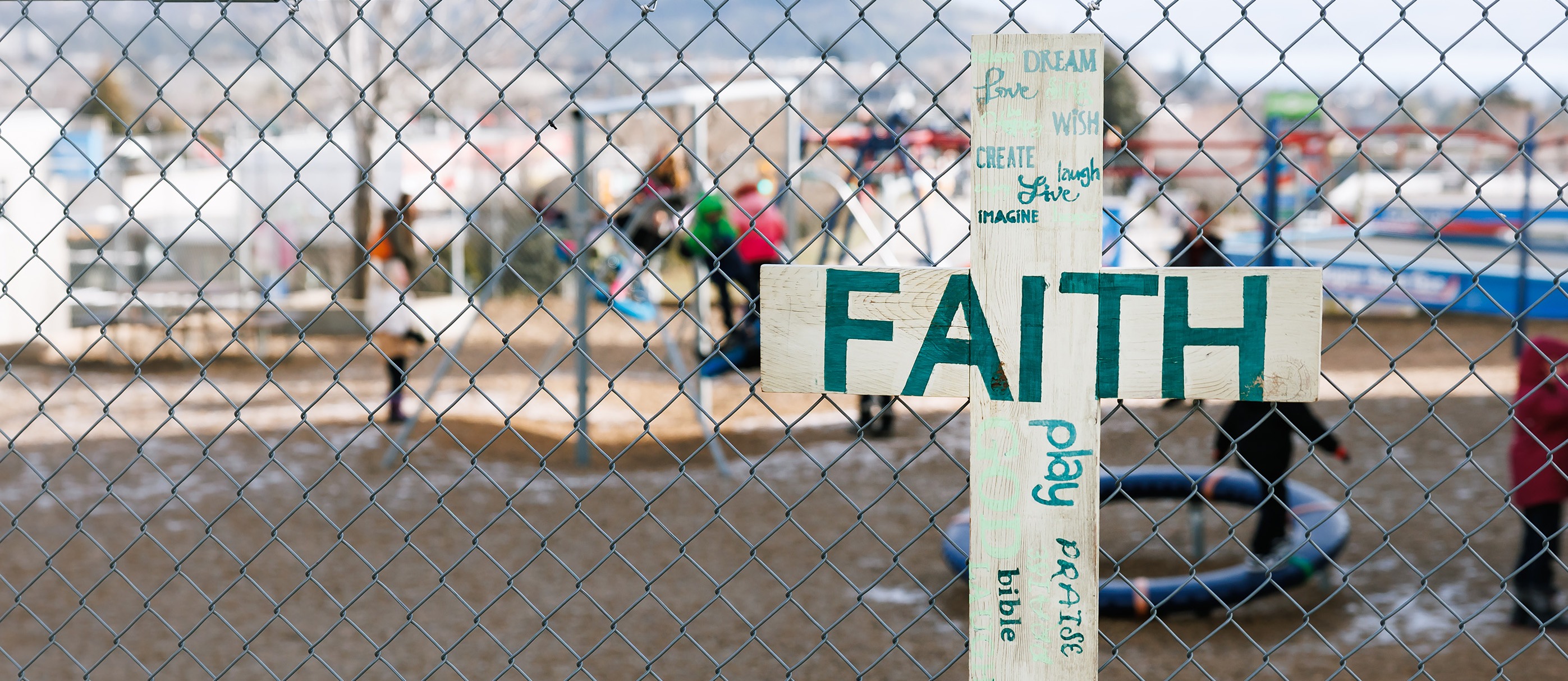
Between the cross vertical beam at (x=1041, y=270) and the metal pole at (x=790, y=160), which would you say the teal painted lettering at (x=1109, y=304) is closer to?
the cross vertical beam at (x=1041, y=270)

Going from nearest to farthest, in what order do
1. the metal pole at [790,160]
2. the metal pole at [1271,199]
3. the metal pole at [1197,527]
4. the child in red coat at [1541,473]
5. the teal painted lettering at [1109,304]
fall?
the teal painted lettering at [1109,304], the metal pole at [1271,199], the child in red coat at [1541,473], the metal pole at [1197,527], the metal pole at [790,160]

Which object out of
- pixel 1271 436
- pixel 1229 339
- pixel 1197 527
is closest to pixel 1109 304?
pixel 1229 339

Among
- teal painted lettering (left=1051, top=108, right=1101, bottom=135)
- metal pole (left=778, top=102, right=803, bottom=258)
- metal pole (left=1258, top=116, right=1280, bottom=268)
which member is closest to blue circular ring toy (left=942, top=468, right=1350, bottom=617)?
metal pole (left=1258, top=116, right=1280, bottom=268)

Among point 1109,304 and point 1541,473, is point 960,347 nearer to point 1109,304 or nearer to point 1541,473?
point 1109,304

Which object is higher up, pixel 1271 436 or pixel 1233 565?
pixel 1271 436

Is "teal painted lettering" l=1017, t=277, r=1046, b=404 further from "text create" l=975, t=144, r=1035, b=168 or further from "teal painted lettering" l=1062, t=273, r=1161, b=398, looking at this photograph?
"text create" l=975, t=144, r=1035, b=168

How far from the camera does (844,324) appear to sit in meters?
1.47

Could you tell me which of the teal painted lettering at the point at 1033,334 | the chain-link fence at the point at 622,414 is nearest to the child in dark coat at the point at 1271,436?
the chain-link fence at the point at 622,414

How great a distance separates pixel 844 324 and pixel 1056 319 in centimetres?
25

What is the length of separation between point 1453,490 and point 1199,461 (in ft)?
4.94

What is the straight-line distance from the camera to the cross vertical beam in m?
1.40

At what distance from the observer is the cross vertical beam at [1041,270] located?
4.60ft

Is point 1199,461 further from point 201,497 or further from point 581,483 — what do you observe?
point 201,497

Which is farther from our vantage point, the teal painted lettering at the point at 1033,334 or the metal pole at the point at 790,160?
the metal pole at the point at 790,160
